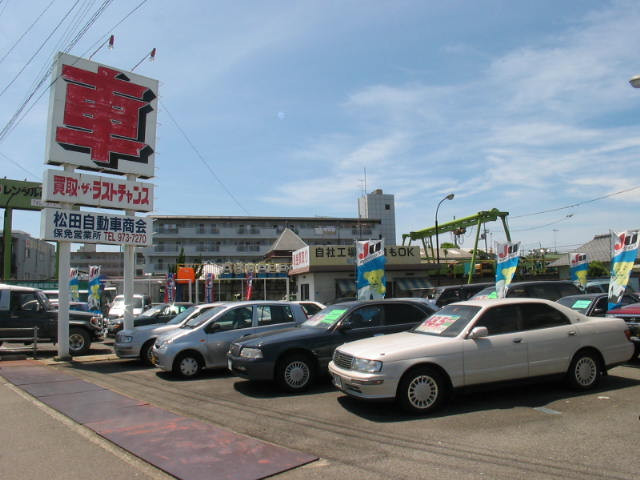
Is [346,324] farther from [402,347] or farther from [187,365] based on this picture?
[187,365]

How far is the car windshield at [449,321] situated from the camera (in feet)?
22.9

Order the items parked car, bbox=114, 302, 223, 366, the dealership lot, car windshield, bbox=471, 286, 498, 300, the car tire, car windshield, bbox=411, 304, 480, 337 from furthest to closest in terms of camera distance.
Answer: car windshield, bbox=471, 286, 498, 300 < parked car, bbox=114, 302, 223, 366 < the car tire < car windshield, bbox=411, 304, 480, 337 < the dealership lot

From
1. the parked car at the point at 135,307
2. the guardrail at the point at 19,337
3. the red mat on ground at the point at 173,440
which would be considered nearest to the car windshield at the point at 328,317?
the red mat on ground at the point at 173,440

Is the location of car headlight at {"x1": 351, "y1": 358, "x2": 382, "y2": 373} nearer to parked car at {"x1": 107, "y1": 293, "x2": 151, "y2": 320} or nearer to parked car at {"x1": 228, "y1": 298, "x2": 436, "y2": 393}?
parked car at {"x1": 228, "y1": 298, "x2": 436, "y2": 393}

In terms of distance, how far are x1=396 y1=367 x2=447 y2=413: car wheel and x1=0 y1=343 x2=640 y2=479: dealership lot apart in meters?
0.16

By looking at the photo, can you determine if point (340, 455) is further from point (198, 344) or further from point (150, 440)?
point (198, 344)

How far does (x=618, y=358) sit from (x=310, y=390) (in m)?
5.00

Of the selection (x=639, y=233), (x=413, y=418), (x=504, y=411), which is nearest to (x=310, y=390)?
(x=413, y=418)

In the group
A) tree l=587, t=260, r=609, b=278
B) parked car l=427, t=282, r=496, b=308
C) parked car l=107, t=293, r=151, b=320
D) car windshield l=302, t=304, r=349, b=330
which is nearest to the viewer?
car windshield l=302, t=304, r=349, b=330

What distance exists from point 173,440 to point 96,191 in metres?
10.3

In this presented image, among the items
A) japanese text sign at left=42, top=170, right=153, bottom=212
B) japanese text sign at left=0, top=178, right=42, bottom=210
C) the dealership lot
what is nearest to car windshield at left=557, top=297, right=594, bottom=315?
the dealership lot

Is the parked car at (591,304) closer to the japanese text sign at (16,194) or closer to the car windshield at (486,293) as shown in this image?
the car windshield at (486,293)

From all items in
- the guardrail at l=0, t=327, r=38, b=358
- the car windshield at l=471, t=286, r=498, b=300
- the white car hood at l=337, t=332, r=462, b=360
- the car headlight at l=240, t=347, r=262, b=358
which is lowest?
the guardrail at l=0, t=327, r=38, b=358

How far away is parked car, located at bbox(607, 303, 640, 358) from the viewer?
9.11 meters
